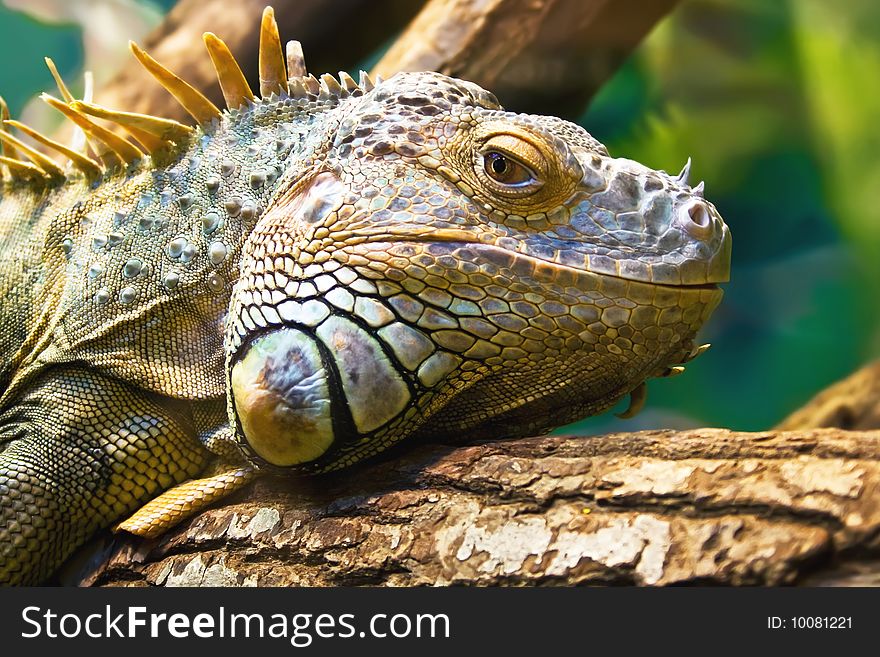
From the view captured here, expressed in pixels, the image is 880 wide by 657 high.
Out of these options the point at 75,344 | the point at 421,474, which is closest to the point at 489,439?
the point at 421,474

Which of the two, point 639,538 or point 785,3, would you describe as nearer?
point 639,538

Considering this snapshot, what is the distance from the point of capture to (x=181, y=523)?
2219 mm

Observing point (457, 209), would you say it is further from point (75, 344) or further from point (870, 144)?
point (870, 144)

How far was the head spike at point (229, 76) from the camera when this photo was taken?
8.14 feet

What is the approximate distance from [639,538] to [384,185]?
1.05 meters

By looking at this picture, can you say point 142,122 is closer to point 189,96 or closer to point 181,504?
point 189,96

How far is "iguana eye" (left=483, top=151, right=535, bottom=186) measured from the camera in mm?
1937

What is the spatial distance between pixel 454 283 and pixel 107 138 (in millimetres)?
1506

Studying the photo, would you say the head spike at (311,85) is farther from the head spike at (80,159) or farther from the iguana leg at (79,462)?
the iguana leg at (79,462)

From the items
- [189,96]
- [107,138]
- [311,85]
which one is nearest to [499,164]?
[311,85]

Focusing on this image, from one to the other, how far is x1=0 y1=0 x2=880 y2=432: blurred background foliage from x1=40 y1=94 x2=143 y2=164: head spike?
10.0 feet

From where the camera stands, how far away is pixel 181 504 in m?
2.21

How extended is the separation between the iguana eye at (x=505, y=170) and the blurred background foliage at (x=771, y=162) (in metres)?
→ 3.09

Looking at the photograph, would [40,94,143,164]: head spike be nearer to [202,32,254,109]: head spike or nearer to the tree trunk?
[202,32,254,109]: head spike
